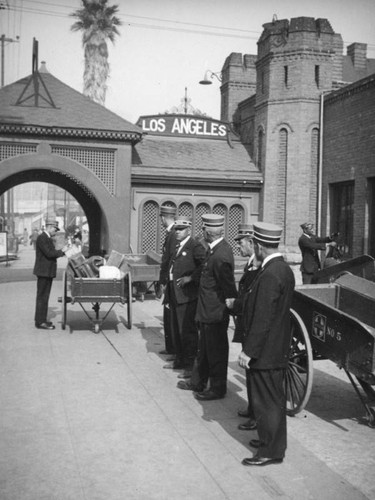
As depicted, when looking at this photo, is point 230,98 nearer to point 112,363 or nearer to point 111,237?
point 111,237

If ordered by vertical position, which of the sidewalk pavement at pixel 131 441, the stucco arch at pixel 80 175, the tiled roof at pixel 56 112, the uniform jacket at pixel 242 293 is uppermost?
the tiled roof at pixel 56 112

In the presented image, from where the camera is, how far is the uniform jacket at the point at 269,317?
4488 mm

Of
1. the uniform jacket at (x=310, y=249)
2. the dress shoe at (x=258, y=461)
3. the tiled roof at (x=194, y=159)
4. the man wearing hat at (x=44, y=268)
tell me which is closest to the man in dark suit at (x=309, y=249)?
the uniform jacket at (x=310, y=249)

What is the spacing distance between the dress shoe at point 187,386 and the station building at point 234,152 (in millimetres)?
10716

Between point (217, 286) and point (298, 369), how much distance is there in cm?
124

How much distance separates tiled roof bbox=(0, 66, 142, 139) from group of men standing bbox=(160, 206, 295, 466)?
34.3 feet

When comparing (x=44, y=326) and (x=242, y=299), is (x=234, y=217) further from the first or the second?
(x=242, y=299)

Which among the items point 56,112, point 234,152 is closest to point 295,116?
point 234,152

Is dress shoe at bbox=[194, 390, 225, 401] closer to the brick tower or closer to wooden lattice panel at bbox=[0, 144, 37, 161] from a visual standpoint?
wooden lattice panel at bbox=[0, 144, 37, 161]

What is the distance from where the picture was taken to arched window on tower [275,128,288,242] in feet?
65.2

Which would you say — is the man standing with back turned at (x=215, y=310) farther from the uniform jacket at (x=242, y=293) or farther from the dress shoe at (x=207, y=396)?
the uniform jacket at (x=242, y=293)

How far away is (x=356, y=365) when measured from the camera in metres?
5.14

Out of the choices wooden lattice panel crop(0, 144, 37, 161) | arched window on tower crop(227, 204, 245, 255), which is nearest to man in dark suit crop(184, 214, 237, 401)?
wooden lattice panel crop(0, 144, 37, 161)

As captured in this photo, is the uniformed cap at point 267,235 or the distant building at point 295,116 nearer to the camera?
the uniformed cap at point 267,235
